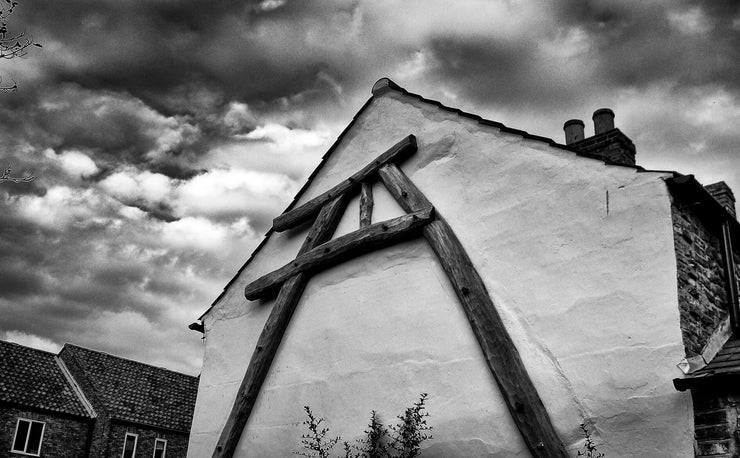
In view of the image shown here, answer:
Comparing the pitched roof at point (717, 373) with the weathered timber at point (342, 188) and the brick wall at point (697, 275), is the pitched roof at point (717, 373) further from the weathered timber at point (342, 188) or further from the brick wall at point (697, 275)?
the weathered timber at point (342, 188)

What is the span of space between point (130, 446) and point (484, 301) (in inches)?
770

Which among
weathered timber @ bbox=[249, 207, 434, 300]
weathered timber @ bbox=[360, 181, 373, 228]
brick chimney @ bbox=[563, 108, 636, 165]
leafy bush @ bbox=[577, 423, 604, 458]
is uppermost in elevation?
brick chimney @ bbox=[563, 108, 636, 165]

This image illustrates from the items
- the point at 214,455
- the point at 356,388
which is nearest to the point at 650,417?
the point at 356,388

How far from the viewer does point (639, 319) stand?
583 cm

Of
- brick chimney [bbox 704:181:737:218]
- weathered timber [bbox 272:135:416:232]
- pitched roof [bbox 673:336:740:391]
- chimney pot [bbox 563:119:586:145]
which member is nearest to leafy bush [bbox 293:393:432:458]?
pitched roof [bbox 673:336:740:391]

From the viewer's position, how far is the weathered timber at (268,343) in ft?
28.1

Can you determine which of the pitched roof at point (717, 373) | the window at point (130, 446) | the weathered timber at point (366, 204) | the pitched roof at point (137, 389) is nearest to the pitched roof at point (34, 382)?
the pitched roof at point (137, 389)

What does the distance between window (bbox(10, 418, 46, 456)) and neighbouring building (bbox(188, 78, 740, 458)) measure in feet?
47.3

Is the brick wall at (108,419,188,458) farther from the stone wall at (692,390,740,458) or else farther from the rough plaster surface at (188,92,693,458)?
the stone wall at (692,390,740,458)

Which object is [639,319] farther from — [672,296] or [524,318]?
[524,318]

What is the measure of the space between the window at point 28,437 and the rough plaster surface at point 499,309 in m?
14.4

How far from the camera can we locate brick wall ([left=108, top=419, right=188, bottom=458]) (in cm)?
2223

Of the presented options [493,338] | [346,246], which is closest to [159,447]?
[346,246]

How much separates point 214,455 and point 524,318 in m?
4.55
